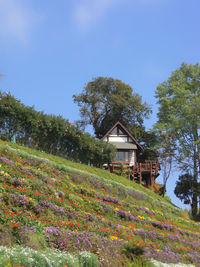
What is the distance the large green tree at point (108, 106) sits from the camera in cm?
6072

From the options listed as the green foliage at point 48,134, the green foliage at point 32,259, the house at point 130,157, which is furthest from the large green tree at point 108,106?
the green foliage at point 32,259

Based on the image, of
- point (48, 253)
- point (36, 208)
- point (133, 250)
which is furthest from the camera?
point (36, 208)

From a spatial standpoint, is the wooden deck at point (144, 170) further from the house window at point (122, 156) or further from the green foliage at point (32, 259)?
the green foliage at point (32, 259)

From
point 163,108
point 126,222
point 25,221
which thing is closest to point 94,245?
point 25,221

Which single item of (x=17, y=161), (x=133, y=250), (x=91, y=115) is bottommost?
(x=133, y=250)

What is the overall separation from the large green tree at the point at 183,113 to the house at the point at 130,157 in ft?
13.4

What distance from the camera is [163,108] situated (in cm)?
5225

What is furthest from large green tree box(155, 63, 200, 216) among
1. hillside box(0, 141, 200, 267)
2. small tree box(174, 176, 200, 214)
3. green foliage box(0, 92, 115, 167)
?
hillside box(0, 141, 200, 267)

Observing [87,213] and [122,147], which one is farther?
[122,147]

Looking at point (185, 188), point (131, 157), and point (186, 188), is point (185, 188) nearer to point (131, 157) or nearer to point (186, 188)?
point (186, 188)

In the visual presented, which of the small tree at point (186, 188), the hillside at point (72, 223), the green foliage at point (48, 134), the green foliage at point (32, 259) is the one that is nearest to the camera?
the green foliage at point (32, 259)

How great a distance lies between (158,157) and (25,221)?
43098mm

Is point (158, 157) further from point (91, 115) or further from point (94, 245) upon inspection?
point (94, 245)

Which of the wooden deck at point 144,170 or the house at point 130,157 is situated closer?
the wooden deck at point 144,170
